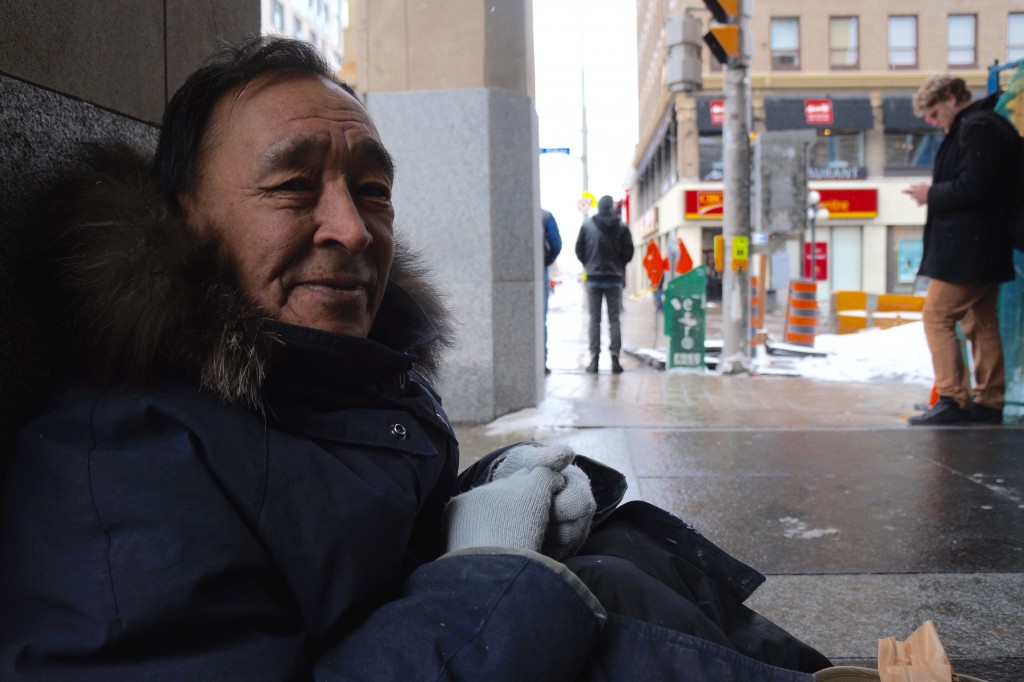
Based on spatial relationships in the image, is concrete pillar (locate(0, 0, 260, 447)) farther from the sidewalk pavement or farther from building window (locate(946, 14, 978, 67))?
building window (locate(946, 14, 978, 67))

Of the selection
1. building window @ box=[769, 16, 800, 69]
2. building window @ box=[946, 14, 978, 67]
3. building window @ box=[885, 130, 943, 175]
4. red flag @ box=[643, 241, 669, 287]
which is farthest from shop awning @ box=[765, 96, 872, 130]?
red flag @ box=[643, 241, 669, 287]

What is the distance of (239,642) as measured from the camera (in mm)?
1172

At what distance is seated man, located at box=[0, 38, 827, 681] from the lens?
1.16 m

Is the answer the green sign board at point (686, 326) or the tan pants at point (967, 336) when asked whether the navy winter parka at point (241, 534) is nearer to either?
the tan pants at point (967, 336)

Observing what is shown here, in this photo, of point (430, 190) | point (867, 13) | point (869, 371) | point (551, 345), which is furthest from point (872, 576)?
point (867, 13)

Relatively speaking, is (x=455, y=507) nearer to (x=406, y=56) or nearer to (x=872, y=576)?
(x=872, y=576)

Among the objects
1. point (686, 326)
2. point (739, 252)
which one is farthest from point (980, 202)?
point (686, 326)

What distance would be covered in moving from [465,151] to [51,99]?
4.56m

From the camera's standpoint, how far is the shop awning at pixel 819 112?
107 ft

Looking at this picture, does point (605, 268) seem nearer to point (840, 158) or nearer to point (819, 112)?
point (819, 112)

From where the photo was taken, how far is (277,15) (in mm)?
54719

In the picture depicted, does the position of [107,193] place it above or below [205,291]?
above

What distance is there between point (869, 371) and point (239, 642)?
9926 millimetres

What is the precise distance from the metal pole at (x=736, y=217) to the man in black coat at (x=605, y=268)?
47.4 inches
